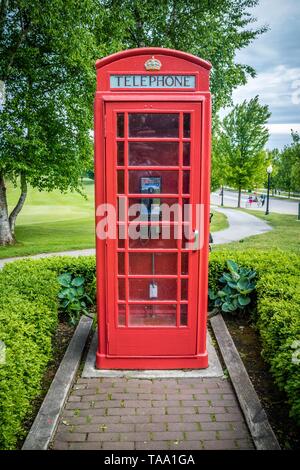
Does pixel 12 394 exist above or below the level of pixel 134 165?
below

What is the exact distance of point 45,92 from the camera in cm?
1425

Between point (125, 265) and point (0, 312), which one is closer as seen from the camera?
point (0, 312)

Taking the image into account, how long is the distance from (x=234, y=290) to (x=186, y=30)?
13.5 meters

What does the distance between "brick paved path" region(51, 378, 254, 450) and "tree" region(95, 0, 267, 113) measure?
528 inches

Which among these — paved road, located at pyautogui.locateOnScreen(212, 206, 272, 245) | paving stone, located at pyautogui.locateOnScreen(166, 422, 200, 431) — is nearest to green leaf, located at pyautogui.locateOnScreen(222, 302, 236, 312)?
paving stone, located at pyautogui.locateOnScreen(166, 422, 200, 431)

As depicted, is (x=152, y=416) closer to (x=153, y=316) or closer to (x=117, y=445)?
(x=117, y=445)

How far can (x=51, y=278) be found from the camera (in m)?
5.51

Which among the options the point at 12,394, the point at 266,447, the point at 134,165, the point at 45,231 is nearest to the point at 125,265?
the point at 134,165

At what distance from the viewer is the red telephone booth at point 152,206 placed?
→ 4.13 meters

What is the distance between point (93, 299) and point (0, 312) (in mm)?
2350

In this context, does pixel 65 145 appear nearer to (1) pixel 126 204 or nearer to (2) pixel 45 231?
(2) pixel 45 231

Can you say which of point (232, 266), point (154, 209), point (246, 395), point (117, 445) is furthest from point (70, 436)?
point (232, 266)
